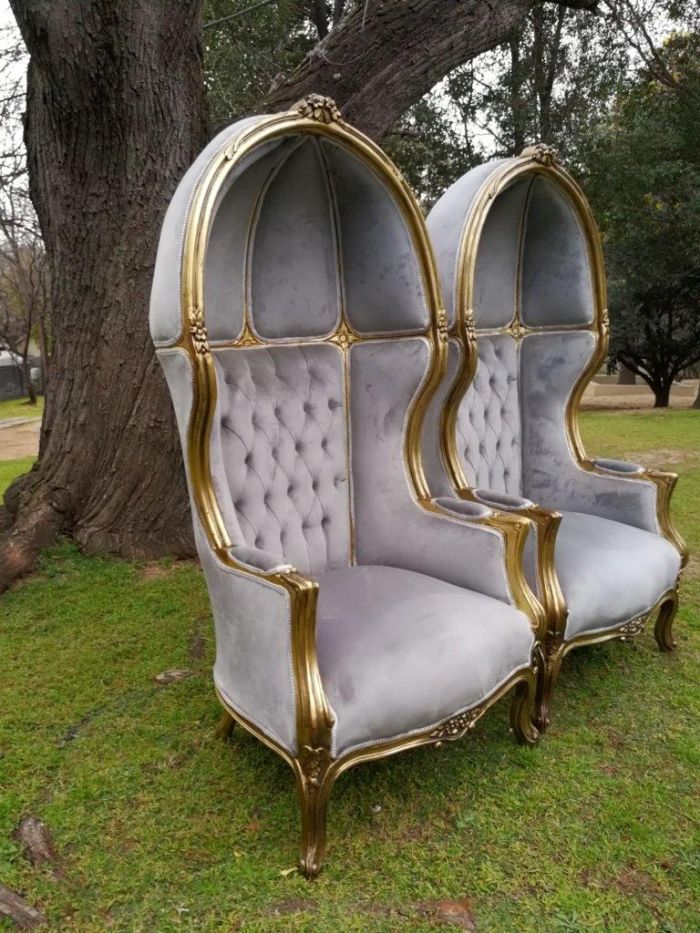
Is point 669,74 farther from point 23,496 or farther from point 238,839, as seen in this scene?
point 238,839

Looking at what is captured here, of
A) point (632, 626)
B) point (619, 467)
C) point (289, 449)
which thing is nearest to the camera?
point (289, 449)

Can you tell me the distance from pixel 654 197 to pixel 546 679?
27.8 ft

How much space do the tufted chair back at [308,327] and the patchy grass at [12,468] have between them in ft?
15.3

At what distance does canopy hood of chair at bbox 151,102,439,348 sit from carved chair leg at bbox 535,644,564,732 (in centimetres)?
106

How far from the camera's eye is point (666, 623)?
8.55 ft

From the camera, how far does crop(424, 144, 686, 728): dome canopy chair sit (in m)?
2.22

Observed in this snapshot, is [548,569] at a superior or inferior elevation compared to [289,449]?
inferior

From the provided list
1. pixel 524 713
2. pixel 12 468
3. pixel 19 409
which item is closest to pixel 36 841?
pixel 524 713

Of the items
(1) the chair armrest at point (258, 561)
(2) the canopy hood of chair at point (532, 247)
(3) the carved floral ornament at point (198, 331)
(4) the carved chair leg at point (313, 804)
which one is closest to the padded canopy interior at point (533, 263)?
(2) the canopy hood of chair at point (532, 247)

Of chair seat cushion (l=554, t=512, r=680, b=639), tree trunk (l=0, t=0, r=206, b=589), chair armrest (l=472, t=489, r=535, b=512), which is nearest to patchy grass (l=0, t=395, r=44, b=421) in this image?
tree trunk (l=0, t=0, r=206, b=589)

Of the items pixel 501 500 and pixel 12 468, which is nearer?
pixel 501 500

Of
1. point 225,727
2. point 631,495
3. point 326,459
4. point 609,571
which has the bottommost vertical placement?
point 225,727

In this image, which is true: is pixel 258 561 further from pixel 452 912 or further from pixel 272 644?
pixel 452 912

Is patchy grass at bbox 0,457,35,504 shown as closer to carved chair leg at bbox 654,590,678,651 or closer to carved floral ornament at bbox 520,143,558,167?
carved floral ornament at bbox 520,143,558,167
